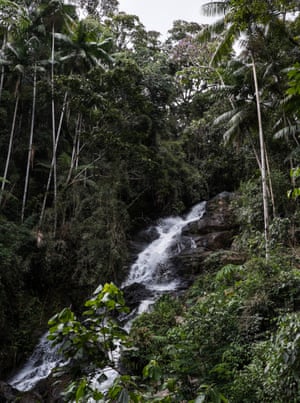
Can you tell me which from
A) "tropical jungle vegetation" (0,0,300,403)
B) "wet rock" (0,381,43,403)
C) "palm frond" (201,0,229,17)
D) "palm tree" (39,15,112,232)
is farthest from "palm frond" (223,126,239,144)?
"wet rock" (0,381,43,403)

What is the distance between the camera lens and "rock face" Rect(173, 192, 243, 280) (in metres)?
12.0

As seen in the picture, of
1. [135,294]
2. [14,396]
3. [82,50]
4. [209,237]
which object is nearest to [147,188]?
[209,237]

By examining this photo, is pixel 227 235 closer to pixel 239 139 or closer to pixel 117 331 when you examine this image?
pixel 239 139

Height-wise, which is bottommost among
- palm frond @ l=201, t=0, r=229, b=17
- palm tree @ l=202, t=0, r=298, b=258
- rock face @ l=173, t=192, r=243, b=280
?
rock face @ l=173, t=192, r=243, b=280

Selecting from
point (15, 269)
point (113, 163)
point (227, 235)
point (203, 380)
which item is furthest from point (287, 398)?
point (113, 163)

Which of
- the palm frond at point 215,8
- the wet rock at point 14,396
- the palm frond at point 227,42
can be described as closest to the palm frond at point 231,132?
the palm frond at point 227,42

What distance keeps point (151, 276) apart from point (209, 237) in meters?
2.76

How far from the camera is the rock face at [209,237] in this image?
12.0 metres

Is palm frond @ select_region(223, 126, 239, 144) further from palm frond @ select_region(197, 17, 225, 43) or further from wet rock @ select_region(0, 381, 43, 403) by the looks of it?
wet rock @ select_region(0, 381, 43, 403)

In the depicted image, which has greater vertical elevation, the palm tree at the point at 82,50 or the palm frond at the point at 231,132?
the palm tree at the point at 82,50

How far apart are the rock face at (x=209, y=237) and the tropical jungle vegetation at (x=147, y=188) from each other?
652 mm

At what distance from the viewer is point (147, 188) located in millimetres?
17328

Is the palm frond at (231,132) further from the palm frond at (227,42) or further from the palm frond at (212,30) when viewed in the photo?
the palm frond at (212,30)

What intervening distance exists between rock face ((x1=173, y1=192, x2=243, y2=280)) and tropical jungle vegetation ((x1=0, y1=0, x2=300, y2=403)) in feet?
2.14
